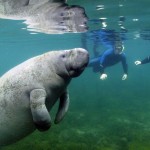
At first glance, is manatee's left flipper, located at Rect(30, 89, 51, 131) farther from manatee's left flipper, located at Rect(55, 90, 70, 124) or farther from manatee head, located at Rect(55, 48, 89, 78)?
manatee's left flipper, located at Rect(55, 90, 70, 124)

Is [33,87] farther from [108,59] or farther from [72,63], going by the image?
[108,59]

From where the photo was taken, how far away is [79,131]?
13.0 meters

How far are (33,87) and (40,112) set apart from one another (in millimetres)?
765

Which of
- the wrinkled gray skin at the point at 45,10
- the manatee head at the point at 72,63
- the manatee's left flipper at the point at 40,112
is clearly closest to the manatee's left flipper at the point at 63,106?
the manatee head at the point at 72,63

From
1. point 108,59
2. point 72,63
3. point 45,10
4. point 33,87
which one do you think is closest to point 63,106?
point 33,87

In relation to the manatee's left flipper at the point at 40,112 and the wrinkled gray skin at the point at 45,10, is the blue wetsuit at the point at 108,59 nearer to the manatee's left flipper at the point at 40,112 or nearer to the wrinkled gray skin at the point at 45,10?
the wrinkled gray skin at the point at 45,10

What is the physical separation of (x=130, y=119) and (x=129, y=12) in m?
6.84

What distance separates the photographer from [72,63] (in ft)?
18.0

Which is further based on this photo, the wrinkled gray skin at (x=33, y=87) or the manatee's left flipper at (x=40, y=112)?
the wrinkled gray skin at (x=33, y=87)

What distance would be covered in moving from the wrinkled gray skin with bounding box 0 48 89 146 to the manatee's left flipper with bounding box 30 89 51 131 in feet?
0.17

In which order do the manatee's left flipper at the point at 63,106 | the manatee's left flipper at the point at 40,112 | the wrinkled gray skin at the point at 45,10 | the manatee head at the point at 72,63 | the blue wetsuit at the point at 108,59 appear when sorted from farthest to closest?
1. the blue wetsuit at the point at 108,59
2. the wrinkled gray skin at the point at 45,10
3. the manatee's left flipper at the point at 63,106
4. the manatee head at the point at 72,63
5. the manatee's left flipper at the point at 40,112

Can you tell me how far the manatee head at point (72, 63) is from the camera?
A: 5383mm

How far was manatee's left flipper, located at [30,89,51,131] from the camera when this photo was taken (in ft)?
15.8

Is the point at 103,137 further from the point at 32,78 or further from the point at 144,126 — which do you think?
the point at 32,78
